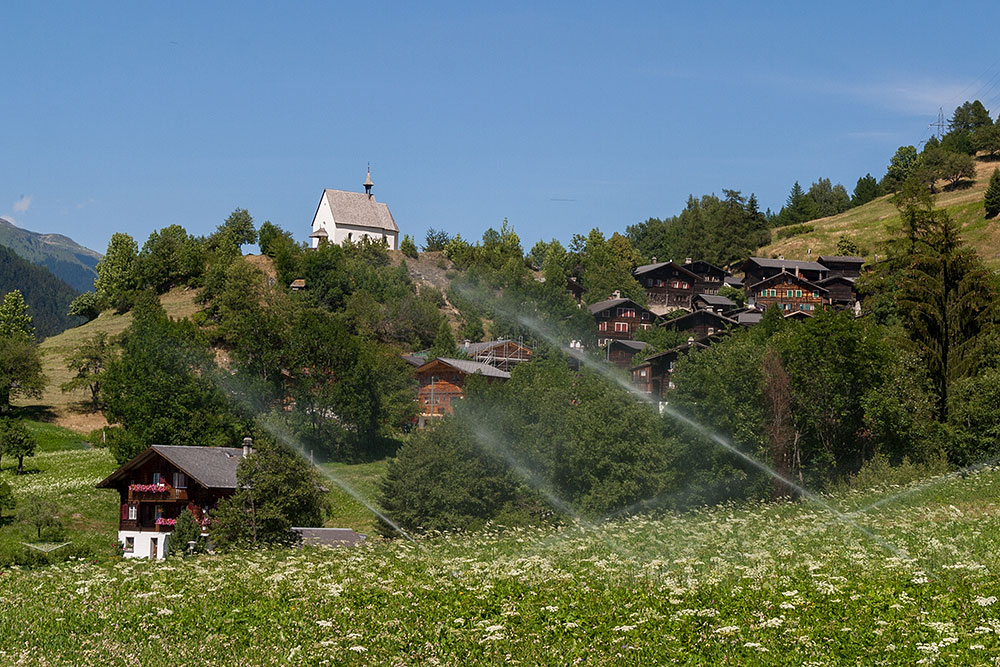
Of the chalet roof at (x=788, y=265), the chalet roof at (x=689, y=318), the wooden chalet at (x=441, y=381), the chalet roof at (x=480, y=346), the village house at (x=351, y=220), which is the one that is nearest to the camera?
the wooden chalet at (x=441, y=381)

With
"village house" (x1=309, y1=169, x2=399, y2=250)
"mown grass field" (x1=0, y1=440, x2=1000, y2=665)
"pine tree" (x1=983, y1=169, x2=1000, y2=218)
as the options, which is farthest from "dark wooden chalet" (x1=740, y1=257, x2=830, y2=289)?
"mown grass field" (x1=0, y1=440, x2=1000, y2=665)

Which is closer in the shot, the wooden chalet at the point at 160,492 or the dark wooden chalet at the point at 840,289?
the wooden chalet at the point at 160,492

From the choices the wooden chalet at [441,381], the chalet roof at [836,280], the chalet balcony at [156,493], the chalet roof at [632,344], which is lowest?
the chalet balcony at [156,493]

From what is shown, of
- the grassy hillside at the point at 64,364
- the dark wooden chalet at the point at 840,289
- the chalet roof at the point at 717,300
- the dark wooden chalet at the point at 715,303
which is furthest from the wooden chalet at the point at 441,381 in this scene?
the dark wooden chalet at the point at 840,289

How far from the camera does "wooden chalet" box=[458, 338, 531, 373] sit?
110500 millimetres

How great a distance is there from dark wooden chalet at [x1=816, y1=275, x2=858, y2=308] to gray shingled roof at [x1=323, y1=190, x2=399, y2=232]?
65397 millimetres

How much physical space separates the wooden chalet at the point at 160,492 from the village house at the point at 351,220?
97.4 metres

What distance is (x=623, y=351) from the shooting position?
116m

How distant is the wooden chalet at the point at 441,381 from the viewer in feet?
328

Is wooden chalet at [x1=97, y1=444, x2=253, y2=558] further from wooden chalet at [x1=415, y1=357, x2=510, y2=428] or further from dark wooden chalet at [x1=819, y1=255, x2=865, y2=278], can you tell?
dark wooden chalet at [x1=819, y1=255, x2=865, y2=278]

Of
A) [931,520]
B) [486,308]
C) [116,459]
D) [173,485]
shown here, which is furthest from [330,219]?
[931,520]

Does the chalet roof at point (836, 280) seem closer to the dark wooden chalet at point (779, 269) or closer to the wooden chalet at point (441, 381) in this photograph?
the dark wooden chalet at point (779, 269)

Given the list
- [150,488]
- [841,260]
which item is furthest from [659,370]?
[841,260]

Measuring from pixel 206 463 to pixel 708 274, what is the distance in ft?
342
